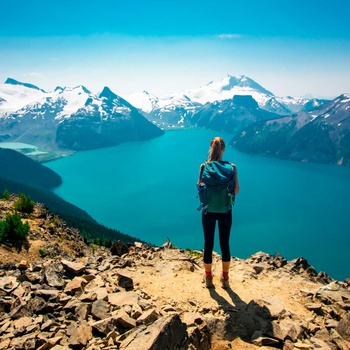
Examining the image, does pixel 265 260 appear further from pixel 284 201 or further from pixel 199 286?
pixel 284 201

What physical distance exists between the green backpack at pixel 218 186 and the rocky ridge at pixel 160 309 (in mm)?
2448

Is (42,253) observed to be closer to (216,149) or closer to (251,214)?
(216,149)

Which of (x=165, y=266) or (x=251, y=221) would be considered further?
(x=251, y=221)

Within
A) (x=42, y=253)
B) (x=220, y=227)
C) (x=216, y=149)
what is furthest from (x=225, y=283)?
(x=42, y=253)

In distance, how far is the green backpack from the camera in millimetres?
8594

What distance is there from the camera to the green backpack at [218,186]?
28.2 ft

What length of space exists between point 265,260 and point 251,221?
111526mm

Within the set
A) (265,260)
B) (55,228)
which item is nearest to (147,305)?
(265,260)

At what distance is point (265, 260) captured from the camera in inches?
576

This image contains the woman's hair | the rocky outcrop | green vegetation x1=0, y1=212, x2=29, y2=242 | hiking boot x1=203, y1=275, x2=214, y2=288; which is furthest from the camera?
green vegetation x1=0, y1=212, x2=29, y2=242

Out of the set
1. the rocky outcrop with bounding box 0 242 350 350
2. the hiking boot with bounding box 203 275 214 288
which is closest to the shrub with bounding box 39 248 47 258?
the rocky outcrop with bounding box 0 242 350 350

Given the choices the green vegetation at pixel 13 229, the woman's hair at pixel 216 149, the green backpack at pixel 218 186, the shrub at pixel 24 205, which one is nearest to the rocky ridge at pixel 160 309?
the green vegetation at pixel 13 229

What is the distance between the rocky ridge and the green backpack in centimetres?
245

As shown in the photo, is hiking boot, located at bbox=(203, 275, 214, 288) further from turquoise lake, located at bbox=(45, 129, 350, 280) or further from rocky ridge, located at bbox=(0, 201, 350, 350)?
turquoise lake, located at bbox=(45, 129, 350, 280)
